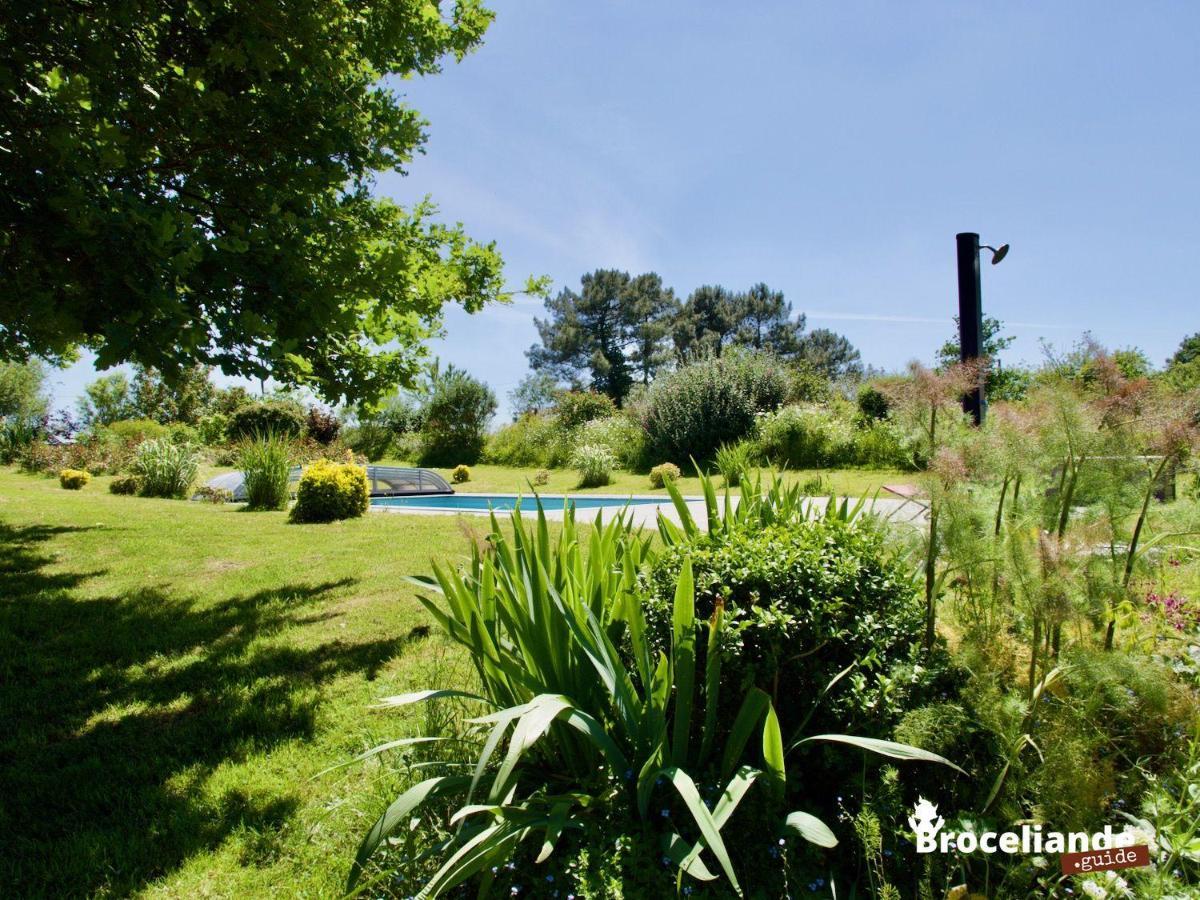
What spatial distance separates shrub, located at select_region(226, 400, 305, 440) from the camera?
20.7m

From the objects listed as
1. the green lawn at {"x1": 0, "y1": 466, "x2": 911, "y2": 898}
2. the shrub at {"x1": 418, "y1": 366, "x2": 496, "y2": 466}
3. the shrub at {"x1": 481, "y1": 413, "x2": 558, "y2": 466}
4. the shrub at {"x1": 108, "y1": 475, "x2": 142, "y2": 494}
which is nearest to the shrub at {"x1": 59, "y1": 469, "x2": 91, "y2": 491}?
the shrub at {"x1": 108, "y1": 475, "x2": 142, "y2": 494}

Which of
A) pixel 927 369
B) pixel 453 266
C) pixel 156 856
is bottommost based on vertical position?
pixel 156 856

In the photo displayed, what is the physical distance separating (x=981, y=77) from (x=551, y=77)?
14.1ft

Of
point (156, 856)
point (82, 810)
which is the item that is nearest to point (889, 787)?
point (156, 856)

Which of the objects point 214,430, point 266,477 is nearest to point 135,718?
point 266,477

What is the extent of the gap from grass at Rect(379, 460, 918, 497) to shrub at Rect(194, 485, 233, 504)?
18.4 ft

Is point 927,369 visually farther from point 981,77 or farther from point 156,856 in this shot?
point 981,77

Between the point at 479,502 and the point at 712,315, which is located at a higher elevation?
the point at 712,315

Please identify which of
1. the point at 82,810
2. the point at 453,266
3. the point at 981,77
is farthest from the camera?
the point at 453,266

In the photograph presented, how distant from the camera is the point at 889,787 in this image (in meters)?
1.73

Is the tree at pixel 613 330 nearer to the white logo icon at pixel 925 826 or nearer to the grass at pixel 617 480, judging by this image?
the grass at pixel 617 480

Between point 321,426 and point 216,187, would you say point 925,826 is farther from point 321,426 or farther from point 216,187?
point 321,426

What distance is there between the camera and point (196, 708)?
10.0 ft

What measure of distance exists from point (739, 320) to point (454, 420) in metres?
31.0
